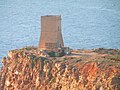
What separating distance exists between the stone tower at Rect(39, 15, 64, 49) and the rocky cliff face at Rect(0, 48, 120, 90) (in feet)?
4.13

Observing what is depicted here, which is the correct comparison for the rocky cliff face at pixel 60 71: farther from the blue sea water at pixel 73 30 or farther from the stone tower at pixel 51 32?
the blue sea water at pixel 73 30

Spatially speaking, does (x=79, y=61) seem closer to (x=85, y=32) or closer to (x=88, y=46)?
(x=88, y=46)

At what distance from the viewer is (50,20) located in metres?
54.1

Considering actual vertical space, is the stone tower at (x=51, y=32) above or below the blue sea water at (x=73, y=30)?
above

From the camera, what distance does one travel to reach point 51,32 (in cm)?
5462

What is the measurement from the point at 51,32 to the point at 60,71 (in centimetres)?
748

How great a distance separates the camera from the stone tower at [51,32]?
A: 54156 mm

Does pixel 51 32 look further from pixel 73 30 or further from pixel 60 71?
pixel 73 30

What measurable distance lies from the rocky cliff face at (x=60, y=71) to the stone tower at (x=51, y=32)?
1260mm

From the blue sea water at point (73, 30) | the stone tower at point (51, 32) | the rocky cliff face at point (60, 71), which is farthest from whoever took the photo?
the blue sea water at point (73, 30)

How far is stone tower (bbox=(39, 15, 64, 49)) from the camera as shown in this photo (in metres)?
54.2

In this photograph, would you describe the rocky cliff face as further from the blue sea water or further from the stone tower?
the blue sea water

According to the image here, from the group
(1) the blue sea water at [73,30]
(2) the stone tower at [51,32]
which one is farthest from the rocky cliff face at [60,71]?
(1) the blue sea water at [73,30]

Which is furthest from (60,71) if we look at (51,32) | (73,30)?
(73,30)
